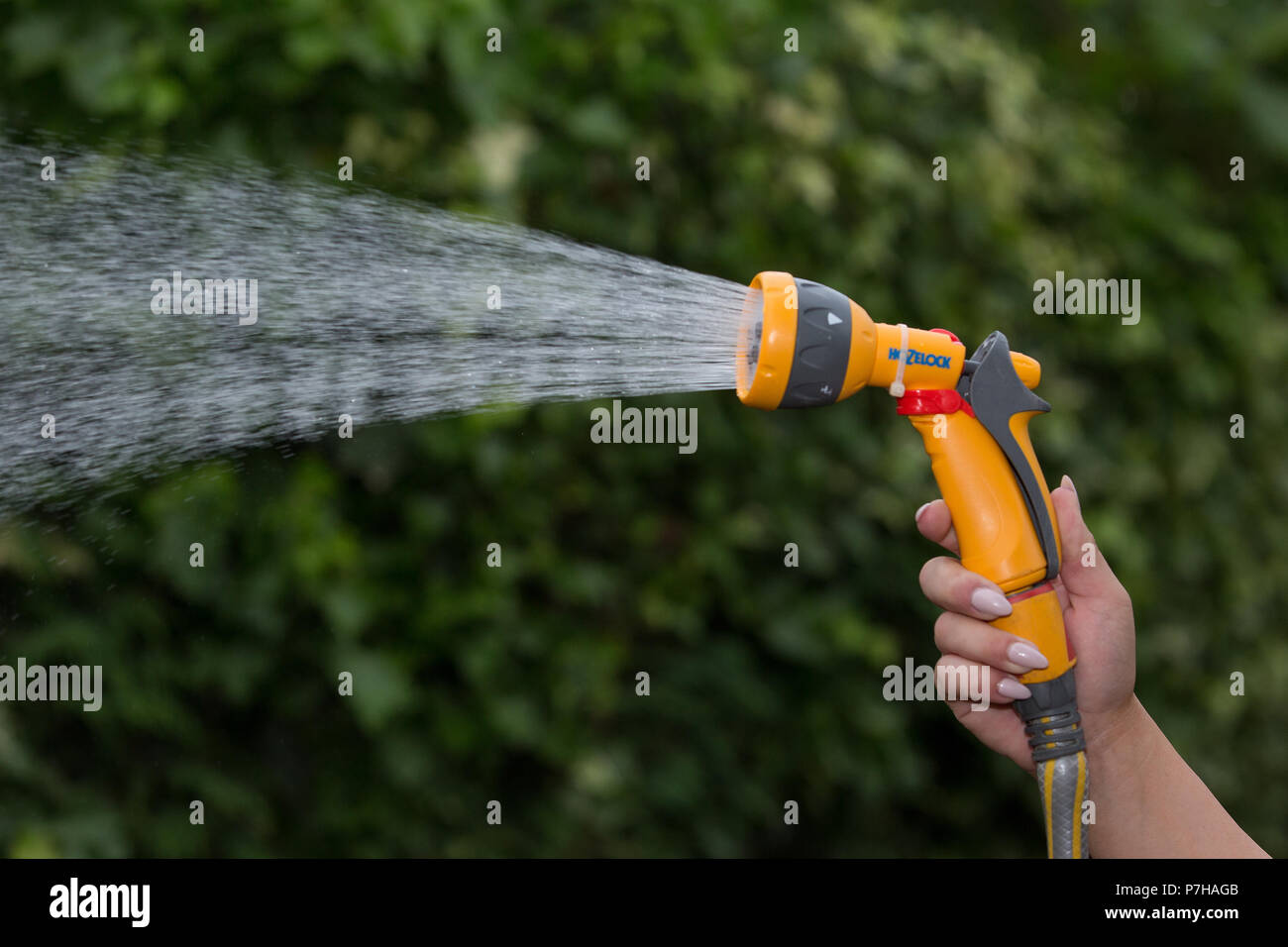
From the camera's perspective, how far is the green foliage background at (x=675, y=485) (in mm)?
2123

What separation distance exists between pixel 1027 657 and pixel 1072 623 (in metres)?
0.23

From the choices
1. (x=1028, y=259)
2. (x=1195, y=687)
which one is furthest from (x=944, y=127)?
(x=1195, y=687)

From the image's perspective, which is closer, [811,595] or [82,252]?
[82,252]

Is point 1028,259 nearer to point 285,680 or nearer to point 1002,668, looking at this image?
point 1002,668

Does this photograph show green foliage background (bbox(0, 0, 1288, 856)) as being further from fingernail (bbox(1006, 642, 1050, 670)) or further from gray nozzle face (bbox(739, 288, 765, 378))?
fingernail (bbox(1006, 642, 1050, 670))

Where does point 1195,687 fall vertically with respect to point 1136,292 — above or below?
below

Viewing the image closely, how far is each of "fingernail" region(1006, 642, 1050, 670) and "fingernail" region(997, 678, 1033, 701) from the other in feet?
0.15

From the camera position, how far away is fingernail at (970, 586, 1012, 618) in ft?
4.72

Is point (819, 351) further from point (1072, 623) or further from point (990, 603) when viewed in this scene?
point (1072, 623)

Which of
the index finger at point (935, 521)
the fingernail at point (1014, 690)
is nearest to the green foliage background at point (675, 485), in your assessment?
the index finger at point (935, 521)

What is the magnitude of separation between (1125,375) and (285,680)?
7.89 feet

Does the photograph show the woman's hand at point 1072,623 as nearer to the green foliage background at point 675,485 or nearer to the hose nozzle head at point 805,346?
the hose nozzle head at point 805,346

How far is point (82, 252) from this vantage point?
1.91 m

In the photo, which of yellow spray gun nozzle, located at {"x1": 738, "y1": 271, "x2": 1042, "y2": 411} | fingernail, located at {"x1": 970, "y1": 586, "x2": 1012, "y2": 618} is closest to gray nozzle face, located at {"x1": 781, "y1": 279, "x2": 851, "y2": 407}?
yellow spray gun nozzle, located at {"x1": 738, "y1": 271, "x2": 1042, "y2": 411}
